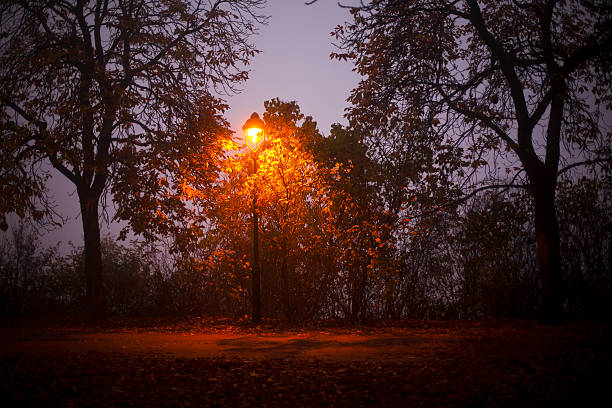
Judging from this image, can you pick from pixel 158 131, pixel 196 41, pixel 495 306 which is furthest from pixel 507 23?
pixel 158 131

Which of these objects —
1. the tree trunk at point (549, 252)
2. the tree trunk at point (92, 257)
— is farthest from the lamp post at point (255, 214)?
the tree trunk at point (549, 252)

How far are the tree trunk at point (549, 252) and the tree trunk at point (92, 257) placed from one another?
14.1 meters

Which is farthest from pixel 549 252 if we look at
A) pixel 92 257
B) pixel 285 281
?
pixel 92 257

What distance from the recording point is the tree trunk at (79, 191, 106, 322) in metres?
14.6

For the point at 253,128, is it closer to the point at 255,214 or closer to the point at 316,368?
the point at 255,214

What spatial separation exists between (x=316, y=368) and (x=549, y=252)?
27.9 ft

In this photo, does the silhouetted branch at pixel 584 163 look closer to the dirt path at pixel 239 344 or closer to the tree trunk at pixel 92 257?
the dirt path at pixel 239 344

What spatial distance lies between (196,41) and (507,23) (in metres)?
10.3

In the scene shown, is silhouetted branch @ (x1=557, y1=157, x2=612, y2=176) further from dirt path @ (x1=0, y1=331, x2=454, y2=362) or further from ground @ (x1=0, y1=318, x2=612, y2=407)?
dirt path @ (x1=0, y1=331, x2=454, y2=362)

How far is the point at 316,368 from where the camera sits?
740cm

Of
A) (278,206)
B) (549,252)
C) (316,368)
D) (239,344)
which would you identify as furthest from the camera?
(278,206)

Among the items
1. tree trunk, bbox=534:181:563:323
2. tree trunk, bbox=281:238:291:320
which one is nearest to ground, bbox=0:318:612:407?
tree trunk, bbox=534:181:563:323

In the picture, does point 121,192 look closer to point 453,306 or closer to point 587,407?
point 453,306

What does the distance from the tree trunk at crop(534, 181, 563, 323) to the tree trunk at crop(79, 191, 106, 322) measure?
14.1 meters
